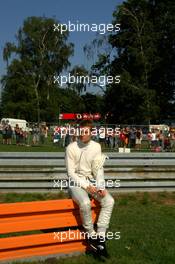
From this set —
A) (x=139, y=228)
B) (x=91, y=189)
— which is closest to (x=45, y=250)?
(x=91, y=189)

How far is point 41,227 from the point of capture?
21.1 feet

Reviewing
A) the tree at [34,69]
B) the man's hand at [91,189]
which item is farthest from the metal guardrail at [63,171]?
the tree at [34,69]

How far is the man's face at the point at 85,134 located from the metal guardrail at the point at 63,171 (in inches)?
148

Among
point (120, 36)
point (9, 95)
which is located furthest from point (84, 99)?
point (9, 95)

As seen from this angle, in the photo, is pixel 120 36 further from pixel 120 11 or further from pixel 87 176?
pixel 87 176

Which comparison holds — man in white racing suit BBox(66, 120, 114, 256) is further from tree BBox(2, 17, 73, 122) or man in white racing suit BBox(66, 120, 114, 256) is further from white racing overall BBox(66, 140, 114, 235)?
tree BBox(2, 17, 73, 122)

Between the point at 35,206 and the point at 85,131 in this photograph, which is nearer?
the point at 35,206

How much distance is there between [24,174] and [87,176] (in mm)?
4114

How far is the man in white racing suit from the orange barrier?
13 centimetres

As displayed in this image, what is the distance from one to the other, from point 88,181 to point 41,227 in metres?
0.89

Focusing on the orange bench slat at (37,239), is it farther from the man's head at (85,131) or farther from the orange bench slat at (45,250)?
the man's head at (85,131)

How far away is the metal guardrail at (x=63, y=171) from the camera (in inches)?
430

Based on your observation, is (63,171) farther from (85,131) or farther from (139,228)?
(85,131)

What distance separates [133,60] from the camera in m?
54.6
